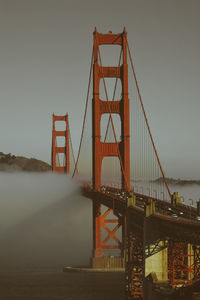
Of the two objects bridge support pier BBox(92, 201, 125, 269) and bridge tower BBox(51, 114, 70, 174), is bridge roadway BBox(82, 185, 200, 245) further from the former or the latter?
bridge tower BBox(51, 114, 70, 174)

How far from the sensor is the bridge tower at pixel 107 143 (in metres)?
47.7

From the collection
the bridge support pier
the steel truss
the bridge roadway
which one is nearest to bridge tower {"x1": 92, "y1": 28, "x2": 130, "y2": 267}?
the bridge support pier

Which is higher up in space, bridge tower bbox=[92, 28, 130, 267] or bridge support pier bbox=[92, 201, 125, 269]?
bridge tower bbox=[92, 28, 130, 267]

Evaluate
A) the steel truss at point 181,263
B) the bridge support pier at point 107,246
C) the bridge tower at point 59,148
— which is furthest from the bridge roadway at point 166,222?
the bridge tower at point 59,148

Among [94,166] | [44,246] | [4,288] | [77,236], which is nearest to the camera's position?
[4,288]

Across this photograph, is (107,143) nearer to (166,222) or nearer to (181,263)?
(181,263)

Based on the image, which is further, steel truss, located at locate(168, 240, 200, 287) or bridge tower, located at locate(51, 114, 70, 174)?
bridge tower, located at locate(51, 114, 70, 174)

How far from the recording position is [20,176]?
157 meters

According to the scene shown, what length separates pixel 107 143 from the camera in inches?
1945

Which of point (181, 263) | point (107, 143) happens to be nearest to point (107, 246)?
point (107, 143)

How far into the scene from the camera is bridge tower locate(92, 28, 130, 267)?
47688 mm

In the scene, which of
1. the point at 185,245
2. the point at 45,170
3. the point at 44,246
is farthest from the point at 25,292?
the point at 45,170

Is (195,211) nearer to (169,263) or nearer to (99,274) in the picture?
(169,263)

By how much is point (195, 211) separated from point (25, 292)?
14799mm
